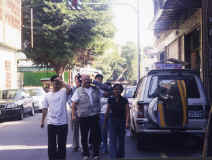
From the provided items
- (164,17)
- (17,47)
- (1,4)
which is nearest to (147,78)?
(164,17)

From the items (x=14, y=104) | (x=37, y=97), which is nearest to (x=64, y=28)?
(x=37, y=97)

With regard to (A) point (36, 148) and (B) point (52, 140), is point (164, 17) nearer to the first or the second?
(A) point (36, 148)

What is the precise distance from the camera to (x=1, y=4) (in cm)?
2922

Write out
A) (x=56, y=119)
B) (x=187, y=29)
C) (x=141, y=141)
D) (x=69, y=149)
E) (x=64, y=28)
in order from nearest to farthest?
(x=56, y=119) < (x=141, y=141) < (x=69, y=149) < (x=187, y=29) < (x=64, y=28)

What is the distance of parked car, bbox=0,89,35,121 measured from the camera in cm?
1822

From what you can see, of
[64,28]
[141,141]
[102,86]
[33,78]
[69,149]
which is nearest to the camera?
[102,86]

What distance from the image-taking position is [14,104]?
61.5ft

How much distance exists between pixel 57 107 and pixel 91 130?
1.13m

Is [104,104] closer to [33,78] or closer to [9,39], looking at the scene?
[9,39]

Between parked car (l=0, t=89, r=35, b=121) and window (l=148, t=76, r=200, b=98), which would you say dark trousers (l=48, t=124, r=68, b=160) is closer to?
window (l=148, t=76, r=200, b=98)

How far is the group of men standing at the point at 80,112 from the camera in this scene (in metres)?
7.55

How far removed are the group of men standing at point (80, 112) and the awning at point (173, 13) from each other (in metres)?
8.46

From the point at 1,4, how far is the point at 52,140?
23630 millimetres

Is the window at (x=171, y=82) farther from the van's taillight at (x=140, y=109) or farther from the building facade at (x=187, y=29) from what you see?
the building facade at (x=187, y=29)
